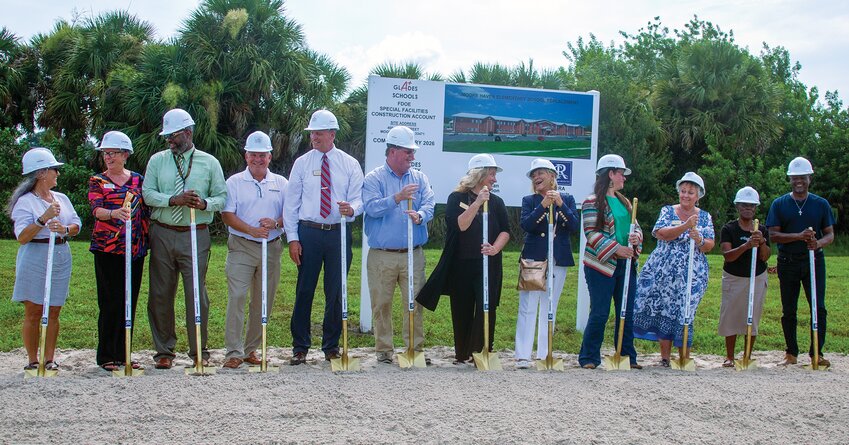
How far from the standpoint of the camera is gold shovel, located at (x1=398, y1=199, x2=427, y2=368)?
287 inches

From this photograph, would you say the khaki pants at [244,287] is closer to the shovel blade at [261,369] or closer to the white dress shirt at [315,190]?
the white dress shirt at [315,190]

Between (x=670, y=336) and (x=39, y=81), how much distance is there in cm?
2159

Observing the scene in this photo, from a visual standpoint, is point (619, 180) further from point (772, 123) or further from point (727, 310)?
point (772, 123)

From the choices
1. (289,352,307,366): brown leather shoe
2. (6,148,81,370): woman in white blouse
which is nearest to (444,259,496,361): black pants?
(289,352,307,366): brown leather shoe

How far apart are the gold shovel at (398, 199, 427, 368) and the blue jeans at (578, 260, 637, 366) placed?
1445 millimetres

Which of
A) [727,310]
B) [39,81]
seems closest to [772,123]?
[727,310]

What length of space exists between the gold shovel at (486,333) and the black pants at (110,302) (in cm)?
290

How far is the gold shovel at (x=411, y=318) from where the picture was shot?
7277 millimetres

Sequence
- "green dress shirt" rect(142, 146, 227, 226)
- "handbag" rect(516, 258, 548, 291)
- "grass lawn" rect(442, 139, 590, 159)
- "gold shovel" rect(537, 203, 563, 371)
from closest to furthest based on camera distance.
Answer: "green dress shirt" rect(142, 146, 227, 226)
"gold shovel" rect(537, 203, 563, 371)
"handbag" rect(516, 258, 548, 291)
"grass lawn" rect(442, 139, 590, 159)

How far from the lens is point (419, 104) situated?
367 inches

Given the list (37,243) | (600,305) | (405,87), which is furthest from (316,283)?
(405,87)

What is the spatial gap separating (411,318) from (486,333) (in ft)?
2.16

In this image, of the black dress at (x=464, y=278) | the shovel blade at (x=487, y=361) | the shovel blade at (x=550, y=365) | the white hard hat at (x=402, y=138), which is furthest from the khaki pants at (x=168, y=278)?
the shovel blade at (x=550, y=365)

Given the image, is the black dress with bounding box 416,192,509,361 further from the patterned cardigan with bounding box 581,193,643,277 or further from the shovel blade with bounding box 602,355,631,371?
the shovel blade with bounding box 602,355,631,371
